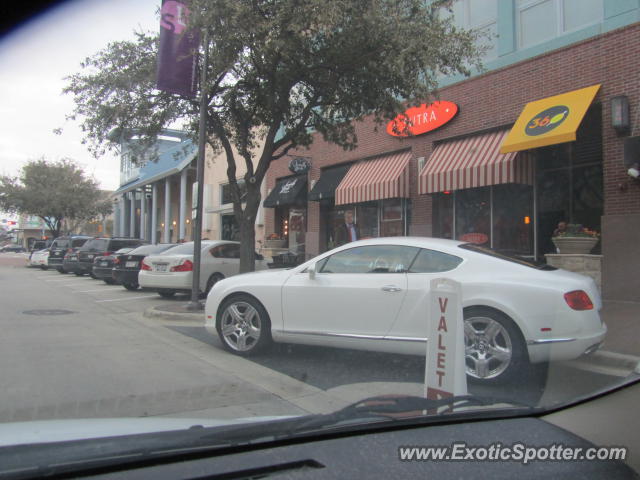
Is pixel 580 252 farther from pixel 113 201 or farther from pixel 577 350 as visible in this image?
pixel 113 201

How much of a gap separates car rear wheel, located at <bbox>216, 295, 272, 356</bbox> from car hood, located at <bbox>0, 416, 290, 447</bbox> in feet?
11.5

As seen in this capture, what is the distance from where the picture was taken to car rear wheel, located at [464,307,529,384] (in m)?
4.88

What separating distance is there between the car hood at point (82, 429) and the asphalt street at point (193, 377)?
159 cm

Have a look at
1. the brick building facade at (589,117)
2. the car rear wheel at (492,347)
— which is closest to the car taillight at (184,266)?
the brick building facade at (589,117)

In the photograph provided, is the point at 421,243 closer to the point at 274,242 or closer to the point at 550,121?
the point at 550,121

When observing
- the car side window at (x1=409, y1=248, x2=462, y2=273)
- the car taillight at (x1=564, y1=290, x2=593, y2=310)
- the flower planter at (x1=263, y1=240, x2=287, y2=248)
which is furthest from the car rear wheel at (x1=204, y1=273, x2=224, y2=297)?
the car taillight at (x1=564, y1=290, x2=593, y2=310)

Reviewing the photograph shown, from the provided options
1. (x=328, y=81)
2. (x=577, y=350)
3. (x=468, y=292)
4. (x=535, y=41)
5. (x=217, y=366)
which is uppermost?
(x=535, y=41)

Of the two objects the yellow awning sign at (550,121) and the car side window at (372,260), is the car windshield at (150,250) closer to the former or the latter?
Result: the car side window at (372,260)

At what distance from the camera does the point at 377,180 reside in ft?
48.1

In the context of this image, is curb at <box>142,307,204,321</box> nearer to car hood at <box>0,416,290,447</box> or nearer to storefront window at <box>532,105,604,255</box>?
car hood at <box>0,416,290,447</box>

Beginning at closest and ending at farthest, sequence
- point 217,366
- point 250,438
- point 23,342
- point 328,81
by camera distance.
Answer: point 250,438, point 217,366, point 23,342, point 328,81

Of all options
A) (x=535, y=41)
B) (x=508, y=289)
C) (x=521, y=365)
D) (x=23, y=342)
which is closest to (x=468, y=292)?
(x=508, y=289)

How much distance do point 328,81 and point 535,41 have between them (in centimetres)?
521

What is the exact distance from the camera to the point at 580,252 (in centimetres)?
1005
